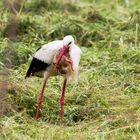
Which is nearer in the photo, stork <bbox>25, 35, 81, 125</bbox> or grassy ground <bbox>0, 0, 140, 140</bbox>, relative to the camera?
grassy ground <bbox>0, 0, 140, 140</bbox>

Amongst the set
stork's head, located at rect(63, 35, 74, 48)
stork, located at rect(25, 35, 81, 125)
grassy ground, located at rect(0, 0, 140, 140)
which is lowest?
grassy ground, located at rect(0, 0, 140, 140)

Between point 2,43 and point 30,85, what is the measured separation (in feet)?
4.46

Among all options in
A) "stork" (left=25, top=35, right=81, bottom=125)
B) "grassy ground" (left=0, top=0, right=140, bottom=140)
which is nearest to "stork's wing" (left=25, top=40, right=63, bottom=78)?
"stork" (left=25, top=35, right=81, bottom=125)

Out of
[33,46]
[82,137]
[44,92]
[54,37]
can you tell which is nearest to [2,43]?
[33,46]

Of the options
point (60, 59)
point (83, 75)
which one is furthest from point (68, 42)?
point (83, 75)

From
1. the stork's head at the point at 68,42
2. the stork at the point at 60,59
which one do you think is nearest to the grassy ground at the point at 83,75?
the stork at the point at 60,59

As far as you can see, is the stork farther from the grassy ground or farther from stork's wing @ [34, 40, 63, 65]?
the grassy ground

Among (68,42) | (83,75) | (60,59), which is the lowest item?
(83,75)

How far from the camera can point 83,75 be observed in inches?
278

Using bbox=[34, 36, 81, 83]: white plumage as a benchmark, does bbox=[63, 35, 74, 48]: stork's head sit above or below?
above

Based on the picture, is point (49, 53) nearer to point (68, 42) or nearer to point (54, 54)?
point (54, 54)

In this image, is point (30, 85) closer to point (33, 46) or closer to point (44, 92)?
point (44, 92)

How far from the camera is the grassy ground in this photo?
5.61 m

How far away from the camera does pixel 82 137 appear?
5383mm
